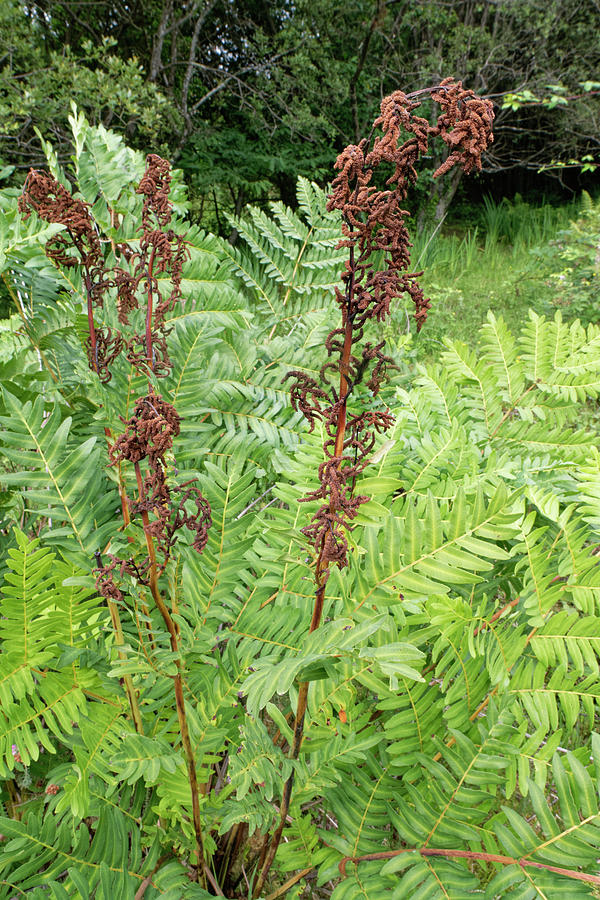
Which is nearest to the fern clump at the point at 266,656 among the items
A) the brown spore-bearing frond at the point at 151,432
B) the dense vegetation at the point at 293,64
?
the brown spore-bearing frond at the point at 151,432

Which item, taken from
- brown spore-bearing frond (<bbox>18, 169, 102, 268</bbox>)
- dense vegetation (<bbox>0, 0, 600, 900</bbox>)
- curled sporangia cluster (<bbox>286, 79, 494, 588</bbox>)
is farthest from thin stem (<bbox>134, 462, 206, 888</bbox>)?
brown spore-bearing frond (<bbox>18, 169, 102, 268</bbox>)

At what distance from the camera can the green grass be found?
4074mm

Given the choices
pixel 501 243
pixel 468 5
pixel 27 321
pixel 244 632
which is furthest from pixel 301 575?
pixel 468 5

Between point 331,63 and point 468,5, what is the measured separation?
2.05 metres

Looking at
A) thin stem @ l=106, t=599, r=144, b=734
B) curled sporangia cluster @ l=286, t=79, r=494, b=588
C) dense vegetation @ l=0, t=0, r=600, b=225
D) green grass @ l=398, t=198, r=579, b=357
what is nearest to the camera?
→ curled sporangia cluster @ l=286, t=79, r=494, b=588

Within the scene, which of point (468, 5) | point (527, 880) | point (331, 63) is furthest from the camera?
point (468, 5)

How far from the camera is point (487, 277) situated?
17.4 feet

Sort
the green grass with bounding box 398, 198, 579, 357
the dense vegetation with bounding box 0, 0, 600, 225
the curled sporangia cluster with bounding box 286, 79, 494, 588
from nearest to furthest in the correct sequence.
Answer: the curled sporangia cluster with bounding box 286, 79, 494, 588
the green grass with bounding box 398, 198, 579, 357
the dense vegetation with bounding box 0, 0, 600, 225

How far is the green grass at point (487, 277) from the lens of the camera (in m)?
4.07

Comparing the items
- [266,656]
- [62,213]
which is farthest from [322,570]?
[62,213]

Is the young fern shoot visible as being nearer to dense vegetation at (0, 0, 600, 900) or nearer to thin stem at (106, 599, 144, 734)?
dense vegetation at (0, 0, 600, 900)

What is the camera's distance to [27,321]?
928mm

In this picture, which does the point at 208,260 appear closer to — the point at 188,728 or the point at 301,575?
the point at 301,575

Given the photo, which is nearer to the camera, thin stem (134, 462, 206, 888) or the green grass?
Answer: thin stem (134, 462, 206, 888)
